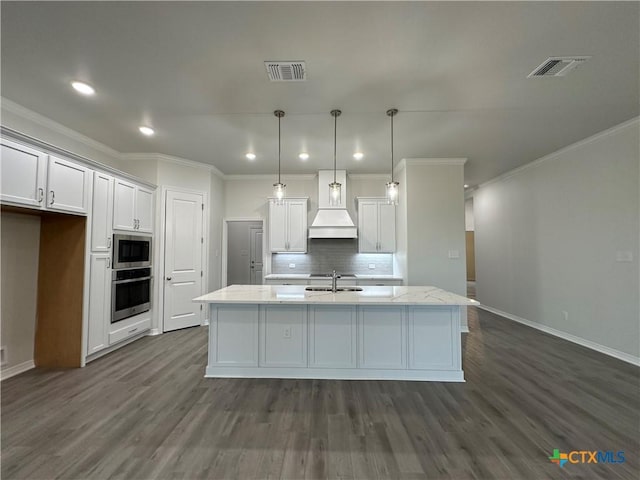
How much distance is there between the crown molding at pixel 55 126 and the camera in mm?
2862

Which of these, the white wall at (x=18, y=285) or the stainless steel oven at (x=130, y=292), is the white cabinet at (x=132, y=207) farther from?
the white wall at (x=18, y=285)

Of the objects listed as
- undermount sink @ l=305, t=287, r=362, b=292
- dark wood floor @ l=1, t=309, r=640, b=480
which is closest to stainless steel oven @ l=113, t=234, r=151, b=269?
dark wood floor @ l=1, t=309, r=640, b=480

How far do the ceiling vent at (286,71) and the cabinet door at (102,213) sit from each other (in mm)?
2514

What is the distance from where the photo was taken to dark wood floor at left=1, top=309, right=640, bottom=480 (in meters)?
1.69

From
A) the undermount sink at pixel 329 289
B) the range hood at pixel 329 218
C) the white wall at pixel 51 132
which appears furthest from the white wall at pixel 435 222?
the white wall at pixel 51 132

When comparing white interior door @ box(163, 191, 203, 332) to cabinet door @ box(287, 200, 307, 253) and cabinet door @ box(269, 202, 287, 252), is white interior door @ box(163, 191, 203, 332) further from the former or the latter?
cabinet door @ box(287, 200, 307, 253)

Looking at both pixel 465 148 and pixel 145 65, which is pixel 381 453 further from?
pixel 465 148

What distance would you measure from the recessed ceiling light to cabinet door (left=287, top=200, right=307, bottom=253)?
3202 mm

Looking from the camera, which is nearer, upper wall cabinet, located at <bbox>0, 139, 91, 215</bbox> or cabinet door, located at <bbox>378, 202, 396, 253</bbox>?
upper wall cabinet, located at <bbox>0, 139, 91, 215</bbox>

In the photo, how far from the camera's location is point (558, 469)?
5.52ft

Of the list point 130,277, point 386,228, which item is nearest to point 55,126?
point 130,277

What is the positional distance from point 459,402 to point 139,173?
205 inches

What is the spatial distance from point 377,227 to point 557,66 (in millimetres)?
3293

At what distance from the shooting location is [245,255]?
20.7 feet
